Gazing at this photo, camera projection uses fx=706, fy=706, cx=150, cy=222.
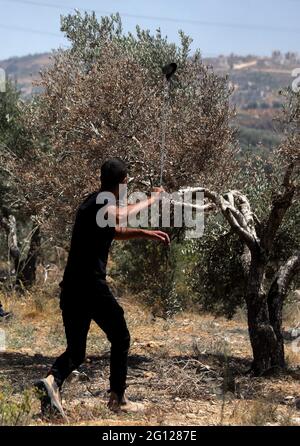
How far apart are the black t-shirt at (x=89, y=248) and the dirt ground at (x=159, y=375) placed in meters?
1.02

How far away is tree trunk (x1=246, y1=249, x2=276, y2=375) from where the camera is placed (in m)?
8.86

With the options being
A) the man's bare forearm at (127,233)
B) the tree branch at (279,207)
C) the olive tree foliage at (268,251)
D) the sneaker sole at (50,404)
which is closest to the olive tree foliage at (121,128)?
the olive tree foliage at (268,251)

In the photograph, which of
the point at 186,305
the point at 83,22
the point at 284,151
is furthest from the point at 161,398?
the point at 186,305

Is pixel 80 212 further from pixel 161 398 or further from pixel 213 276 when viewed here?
pixel 213 276

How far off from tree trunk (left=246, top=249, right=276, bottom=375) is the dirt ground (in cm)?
26

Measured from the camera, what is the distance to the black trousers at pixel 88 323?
5.89 meters

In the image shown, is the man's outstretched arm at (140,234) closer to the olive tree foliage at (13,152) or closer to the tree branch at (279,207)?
the tree branch at (279,207)

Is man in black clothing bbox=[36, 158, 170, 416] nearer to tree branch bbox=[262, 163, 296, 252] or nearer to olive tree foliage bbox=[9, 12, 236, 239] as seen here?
olive tree foliage bbox=[9, 12, 236, 239]

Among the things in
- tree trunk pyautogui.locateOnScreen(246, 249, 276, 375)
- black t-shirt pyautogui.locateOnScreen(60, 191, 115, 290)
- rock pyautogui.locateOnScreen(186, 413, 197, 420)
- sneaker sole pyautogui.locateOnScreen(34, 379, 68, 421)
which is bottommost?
rock pyautogui.locateOnScreen(186, 413, 197, 420)

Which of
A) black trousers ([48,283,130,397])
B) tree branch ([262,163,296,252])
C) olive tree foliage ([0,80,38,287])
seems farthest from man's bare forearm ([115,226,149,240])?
olive tree foliage ([0,80,38,287])

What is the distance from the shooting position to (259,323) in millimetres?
8875

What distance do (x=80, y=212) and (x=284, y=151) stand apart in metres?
3.51

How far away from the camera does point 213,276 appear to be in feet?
36.2

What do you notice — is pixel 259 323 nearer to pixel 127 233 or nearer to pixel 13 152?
pixel 127 233
